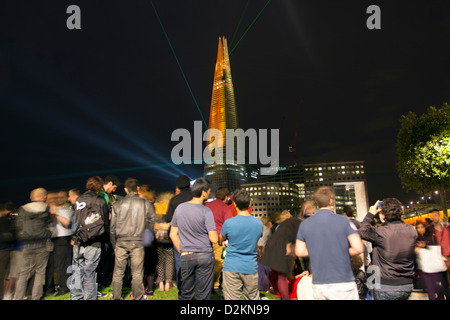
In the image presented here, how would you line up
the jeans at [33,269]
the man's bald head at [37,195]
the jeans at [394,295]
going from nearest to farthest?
the jeans at [394,295], the jeans at [33,269], the man's bald head at [37,195]

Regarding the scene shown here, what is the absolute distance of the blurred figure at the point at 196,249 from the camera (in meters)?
4.68

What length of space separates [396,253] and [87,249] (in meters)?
5.47

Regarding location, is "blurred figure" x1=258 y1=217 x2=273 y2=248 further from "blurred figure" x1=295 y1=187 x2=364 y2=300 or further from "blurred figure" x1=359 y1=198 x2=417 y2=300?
"blurred figure" x1=295 y1=187 x2=364 y2=300

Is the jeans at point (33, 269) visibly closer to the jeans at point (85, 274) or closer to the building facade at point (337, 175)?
the jeans at point (85, 274)

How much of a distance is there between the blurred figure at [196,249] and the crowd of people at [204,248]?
0.05 ft

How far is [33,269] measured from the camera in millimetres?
6195

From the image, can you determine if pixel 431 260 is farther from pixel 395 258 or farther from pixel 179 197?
pixel 179 197

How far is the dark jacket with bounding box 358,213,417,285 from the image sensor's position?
428 centimetres

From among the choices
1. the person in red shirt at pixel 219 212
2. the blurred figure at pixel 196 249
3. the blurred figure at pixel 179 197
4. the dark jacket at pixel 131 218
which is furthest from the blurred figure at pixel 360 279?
the dark jacket at pixel 131 218

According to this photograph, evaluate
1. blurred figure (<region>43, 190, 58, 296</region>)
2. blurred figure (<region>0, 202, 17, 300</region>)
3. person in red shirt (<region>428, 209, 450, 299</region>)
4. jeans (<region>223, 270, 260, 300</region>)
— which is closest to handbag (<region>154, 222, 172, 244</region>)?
blurred figure (<region>43, 190, 58, 296</region>)

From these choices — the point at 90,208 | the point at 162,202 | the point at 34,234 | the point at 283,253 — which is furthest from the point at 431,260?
the point at 34,234
